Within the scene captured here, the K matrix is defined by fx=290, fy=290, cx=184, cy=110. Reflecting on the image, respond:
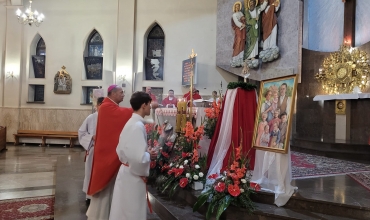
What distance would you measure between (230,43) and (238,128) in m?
8.05

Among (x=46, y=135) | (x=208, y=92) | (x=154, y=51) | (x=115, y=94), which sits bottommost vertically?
(x=46, y=135)

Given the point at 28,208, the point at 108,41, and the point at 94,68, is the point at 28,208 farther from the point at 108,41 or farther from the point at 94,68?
the point at 108,41

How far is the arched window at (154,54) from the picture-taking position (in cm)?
1223

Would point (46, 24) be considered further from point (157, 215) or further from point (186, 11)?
point (157, 215)

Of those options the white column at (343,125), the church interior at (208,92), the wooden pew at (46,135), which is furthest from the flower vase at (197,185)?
the wooden pew at (46,135)

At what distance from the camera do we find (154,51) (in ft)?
41.0

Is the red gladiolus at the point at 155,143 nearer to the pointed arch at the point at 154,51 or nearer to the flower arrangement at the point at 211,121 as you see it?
the flower arrangement at the point at 211,121

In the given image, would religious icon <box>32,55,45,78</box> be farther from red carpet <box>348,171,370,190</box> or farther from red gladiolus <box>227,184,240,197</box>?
red carpet <box>348,171,370,190</box>

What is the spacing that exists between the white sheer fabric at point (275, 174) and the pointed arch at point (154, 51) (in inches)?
354

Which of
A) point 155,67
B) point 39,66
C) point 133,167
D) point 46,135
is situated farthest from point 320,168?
point 39,66

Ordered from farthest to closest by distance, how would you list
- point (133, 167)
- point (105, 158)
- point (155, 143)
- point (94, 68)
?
point (94, 68) → point (155, 143) → point (105, 158) → point (133, 167)

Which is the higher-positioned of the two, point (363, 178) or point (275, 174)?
point (275, 174)

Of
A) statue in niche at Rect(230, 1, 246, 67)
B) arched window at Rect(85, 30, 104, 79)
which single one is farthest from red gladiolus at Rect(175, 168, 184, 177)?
arched window at Rect(85, 30, 104, 79)

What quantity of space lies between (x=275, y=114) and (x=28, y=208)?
12.1ft
